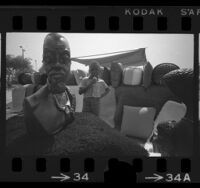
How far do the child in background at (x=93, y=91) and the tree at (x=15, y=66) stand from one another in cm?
60

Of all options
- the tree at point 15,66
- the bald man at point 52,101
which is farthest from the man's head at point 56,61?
the tree at point 15,66

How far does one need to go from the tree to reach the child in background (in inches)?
23.6

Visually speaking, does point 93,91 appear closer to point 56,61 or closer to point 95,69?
point 95,69

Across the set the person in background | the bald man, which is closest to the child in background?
the bald man

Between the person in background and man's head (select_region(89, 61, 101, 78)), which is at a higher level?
man's head (select_region(89, 61, 101, 78))

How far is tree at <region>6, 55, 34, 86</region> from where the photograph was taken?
11.5 feet

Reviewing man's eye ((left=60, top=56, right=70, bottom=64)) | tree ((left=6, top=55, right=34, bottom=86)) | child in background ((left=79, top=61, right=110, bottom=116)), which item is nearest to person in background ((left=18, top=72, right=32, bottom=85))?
tree ((left=6, top=55, right=34, bottom=86))

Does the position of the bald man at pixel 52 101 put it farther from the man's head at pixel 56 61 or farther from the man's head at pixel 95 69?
the man's head at pixel 95 69

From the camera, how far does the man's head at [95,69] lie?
138 inches

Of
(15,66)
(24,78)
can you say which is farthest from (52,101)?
(15,66)

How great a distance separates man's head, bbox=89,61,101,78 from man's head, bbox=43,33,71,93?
0.24 metres

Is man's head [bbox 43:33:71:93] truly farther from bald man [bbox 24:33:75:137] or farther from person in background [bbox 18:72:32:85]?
person in background [bbox 18:72:32:85]

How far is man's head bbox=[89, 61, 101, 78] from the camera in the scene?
3.51m

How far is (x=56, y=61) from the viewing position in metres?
3.55
